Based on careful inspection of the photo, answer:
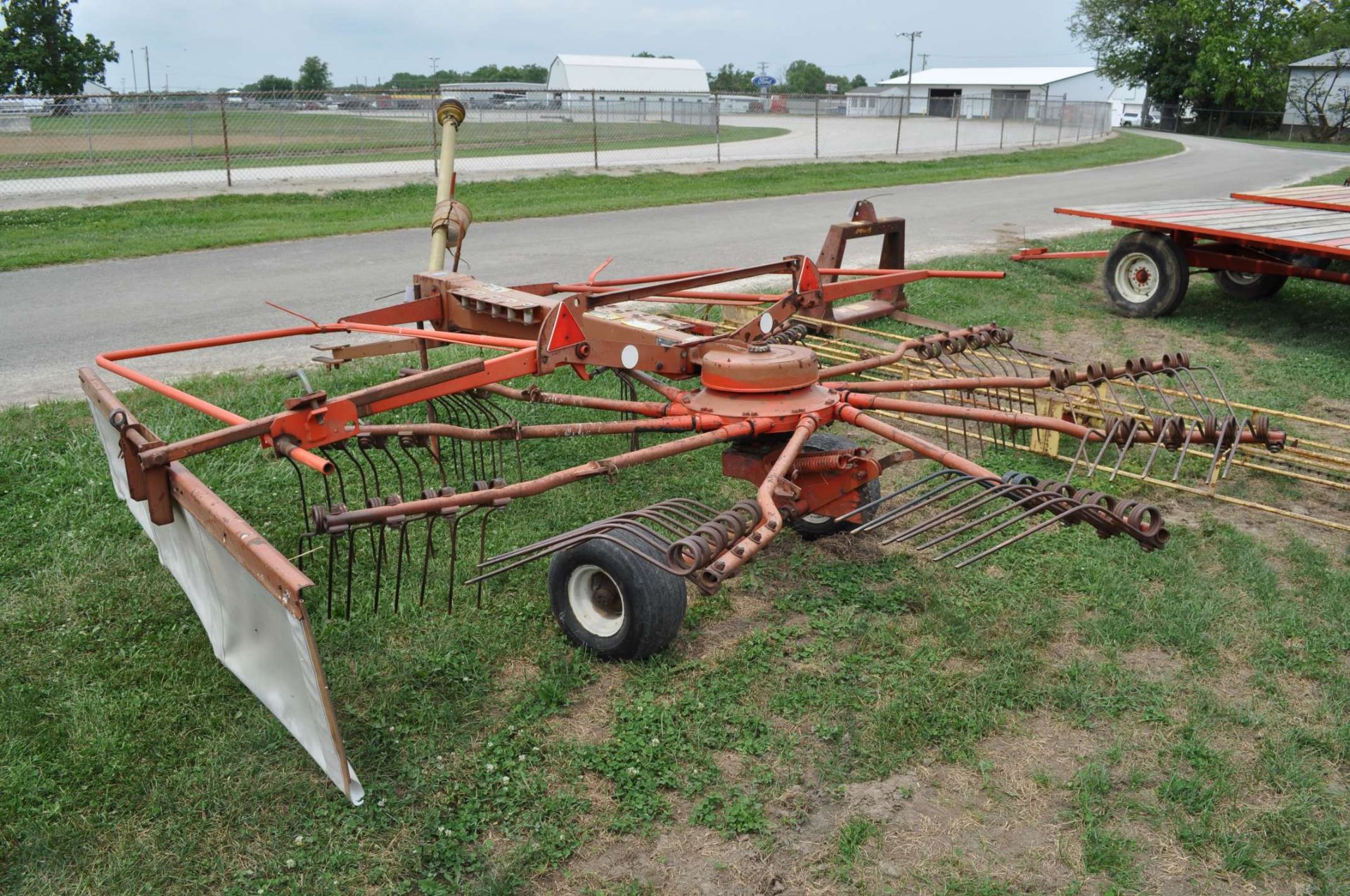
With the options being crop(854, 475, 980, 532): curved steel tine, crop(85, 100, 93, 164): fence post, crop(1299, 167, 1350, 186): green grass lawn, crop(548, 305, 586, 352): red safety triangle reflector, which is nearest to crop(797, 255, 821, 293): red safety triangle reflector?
crop(548, 305, 586, 352): red safety triangle reflector

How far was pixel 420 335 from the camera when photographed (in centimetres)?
462

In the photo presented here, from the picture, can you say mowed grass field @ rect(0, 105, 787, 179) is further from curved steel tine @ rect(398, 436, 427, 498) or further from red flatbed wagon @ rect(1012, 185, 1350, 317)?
curved steel tine @ rect(398, 436, 427, 498)

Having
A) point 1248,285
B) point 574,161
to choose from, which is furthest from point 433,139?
point 1248,285

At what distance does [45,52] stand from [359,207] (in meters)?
35.3

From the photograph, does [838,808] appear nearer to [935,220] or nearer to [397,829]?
[397,829]

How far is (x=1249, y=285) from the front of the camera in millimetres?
10641

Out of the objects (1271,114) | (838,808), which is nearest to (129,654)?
(838,808)

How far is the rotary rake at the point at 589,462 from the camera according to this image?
3205mm

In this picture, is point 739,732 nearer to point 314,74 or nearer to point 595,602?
point 595,602

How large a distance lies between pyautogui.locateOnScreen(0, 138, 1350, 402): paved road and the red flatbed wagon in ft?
9.20

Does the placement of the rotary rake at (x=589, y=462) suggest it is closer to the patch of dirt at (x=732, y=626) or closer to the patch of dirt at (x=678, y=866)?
the patch of dirt at (x=732, y=626)

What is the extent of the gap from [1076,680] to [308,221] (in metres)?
13.5

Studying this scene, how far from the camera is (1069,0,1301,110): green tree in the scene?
54375 millimetres

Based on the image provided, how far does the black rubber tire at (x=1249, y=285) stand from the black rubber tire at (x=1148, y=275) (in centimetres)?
88
